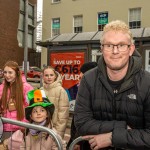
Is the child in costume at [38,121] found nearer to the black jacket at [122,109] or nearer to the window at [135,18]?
the black jacket at [122,109]

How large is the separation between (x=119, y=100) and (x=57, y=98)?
2.64 meters

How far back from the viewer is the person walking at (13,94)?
4.19 meters

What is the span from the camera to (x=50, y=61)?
9266mm

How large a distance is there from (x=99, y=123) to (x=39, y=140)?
4.16ft

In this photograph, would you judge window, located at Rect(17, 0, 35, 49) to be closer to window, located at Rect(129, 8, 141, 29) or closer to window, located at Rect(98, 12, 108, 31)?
window, located at Rect(129, 8, 141, 29)

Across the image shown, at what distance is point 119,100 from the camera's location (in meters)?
2.27

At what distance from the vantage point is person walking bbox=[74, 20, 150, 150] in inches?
86.6

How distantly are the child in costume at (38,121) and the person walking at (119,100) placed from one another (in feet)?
3.54

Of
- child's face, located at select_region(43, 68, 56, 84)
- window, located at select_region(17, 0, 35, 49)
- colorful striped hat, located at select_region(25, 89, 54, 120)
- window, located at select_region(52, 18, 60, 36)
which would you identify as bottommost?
colorful striped hat, located at select_region(25, 89, 54, 120)

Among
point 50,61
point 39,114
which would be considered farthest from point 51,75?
point 50,61

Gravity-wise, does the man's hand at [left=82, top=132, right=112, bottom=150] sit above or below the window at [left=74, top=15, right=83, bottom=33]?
below

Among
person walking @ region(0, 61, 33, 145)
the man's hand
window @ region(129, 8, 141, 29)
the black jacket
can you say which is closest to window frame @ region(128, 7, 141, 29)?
window @ region(129, 8, 141, 29)

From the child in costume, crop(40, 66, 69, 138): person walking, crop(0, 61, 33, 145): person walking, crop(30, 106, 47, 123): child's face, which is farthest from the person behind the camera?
crop(40, 66, 69, 138): person walking

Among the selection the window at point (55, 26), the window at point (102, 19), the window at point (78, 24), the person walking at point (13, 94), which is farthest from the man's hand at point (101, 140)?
the window at point (55, 26)
